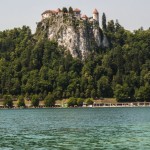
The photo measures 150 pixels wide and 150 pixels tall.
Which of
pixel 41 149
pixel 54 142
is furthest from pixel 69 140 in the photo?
pixel 41 149

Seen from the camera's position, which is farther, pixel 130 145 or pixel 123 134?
pixel 123 134

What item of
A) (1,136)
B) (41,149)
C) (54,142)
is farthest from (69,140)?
(1,136)

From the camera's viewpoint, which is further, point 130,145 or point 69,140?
point 69,140

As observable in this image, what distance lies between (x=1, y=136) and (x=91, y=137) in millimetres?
12252

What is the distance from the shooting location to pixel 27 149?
47656mm

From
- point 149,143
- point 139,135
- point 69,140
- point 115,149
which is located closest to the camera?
point 115,149

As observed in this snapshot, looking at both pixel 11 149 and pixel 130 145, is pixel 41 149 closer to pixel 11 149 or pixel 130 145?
pixel 11 149

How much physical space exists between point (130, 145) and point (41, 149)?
30.9 feet

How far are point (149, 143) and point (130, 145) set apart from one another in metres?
2.44

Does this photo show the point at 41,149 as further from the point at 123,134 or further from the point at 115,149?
the point at 123,134

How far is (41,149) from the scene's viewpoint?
4738 cm

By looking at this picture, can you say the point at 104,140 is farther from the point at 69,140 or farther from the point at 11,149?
the point at 11,149

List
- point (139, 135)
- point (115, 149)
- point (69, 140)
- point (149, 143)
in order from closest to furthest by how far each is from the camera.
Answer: point (115, 149) < point (149, 143) < point (69, 140) < point (139, 135)

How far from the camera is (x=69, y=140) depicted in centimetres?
5450
